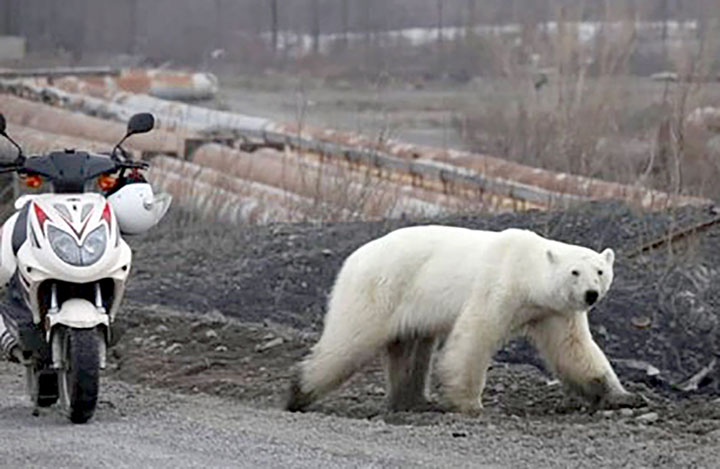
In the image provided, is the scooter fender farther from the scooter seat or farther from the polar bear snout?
the polar bear snout

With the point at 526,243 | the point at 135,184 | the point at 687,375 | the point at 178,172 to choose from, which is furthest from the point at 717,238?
the point at 178,172

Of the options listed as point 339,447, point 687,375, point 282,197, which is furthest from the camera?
point 282,197

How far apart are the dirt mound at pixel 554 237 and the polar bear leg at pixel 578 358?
54.6 inches

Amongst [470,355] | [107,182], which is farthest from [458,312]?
[107,182]

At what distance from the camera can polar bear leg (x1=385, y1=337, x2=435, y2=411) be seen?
33.9 ft

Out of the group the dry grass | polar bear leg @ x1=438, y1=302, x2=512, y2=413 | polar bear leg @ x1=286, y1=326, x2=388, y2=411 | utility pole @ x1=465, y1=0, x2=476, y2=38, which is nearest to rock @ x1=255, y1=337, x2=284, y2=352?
polar bear leg @ x1=286, y1=326, x2=388, y2=411

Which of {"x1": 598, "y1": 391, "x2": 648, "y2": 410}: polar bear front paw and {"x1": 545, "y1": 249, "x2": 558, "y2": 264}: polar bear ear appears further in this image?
{"x1": 598, "y1": 391, "x2": 648, "y2": 410}: polar bear front paw

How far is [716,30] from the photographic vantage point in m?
23.8

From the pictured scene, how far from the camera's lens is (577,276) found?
9.59m

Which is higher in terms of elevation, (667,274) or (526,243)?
(526,243)

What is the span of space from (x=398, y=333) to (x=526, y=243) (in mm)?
889

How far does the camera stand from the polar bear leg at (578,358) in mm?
9969

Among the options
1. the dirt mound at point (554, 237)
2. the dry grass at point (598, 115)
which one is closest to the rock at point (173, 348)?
the dirt mound at point (554, 237)

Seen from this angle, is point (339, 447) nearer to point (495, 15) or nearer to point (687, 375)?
point (687, 375)
